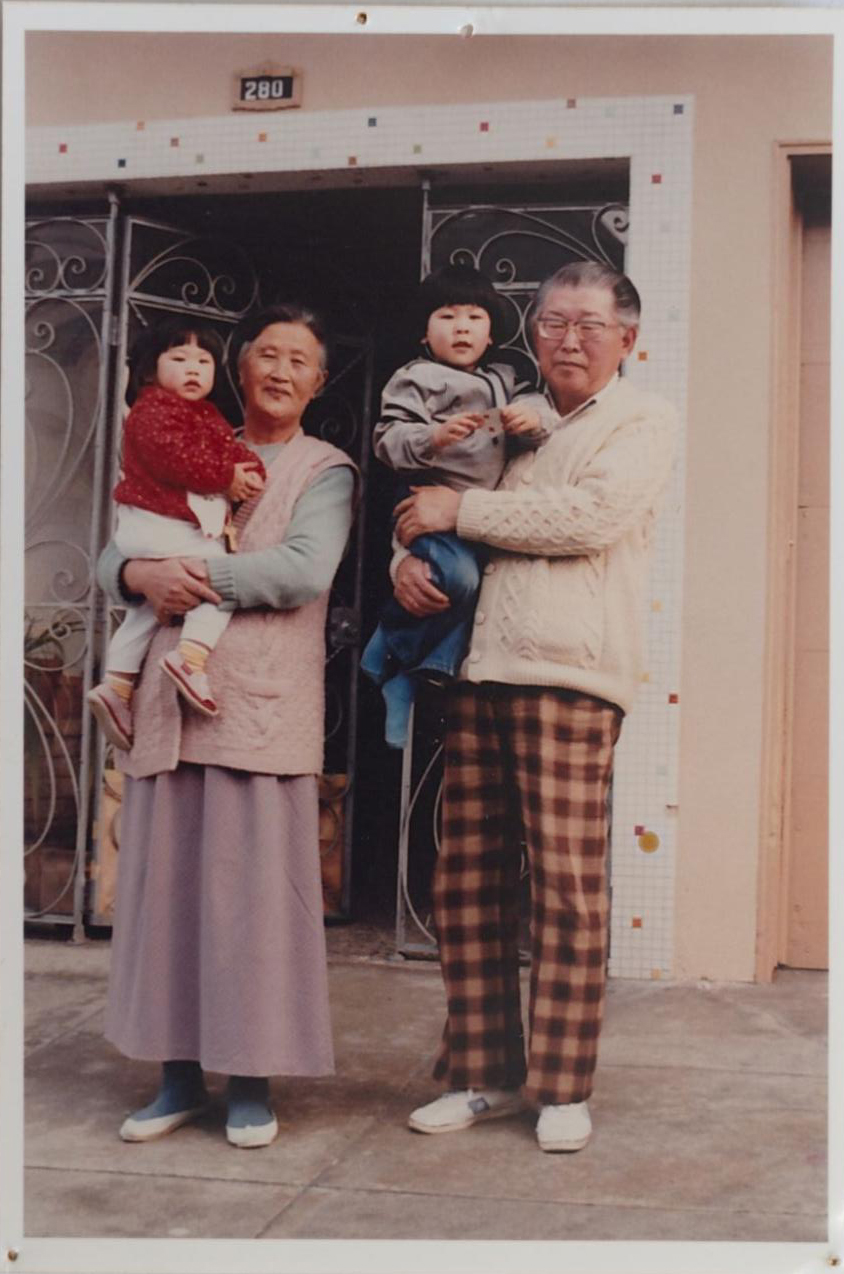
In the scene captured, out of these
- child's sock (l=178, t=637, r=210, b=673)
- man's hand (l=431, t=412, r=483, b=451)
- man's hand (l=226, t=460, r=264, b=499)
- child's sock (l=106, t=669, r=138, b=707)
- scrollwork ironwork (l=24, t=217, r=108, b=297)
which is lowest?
child's sock (l=106, t=669, r=138, b=707)

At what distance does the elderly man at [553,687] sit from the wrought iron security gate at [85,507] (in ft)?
1.13

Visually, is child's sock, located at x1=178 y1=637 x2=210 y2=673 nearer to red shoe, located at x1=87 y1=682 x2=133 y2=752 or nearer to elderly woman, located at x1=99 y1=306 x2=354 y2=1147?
elderly woman, located at x1=99 y1=306 x2=354 y2=1147

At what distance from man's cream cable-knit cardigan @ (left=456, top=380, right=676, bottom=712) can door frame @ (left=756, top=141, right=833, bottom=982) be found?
50 centimetres

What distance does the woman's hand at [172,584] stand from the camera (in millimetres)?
2949

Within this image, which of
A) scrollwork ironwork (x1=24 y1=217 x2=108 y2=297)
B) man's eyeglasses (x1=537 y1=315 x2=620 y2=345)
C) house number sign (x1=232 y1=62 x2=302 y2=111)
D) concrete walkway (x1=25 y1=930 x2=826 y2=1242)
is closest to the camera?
concrete walkway (x1=25 y1=930 x2=826 y2=1242)

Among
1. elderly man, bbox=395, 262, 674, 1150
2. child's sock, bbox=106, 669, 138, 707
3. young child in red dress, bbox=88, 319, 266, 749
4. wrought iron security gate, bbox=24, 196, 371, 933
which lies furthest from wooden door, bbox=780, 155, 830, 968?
child's sock, bbox=106, 669, 138, 707

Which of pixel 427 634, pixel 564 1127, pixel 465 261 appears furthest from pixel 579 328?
pixel 564 1127

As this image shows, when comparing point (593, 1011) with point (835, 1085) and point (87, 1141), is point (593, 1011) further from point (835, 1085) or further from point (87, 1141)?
point (87, 1141)

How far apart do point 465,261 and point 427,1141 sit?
1810 millimetres

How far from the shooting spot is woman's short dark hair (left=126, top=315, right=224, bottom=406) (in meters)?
3.02

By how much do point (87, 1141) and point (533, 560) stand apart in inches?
56.0

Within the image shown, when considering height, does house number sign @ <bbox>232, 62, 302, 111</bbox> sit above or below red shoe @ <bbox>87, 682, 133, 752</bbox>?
above

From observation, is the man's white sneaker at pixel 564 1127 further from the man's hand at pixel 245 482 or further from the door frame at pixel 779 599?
the man's hand at pixel 245 482

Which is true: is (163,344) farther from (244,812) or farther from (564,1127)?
(564,1127)
